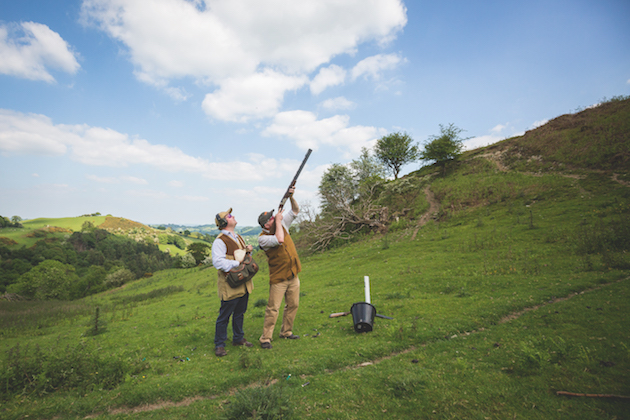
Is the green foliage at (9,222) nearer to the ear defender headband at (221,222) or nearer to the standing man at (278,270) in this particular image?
the ear defender headband at (221,222)

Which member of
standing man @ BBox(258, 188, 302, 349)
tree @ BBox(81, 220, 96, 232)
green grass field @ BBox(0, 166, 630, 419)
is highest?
tree @ BBox(81, 220, 96, 232)

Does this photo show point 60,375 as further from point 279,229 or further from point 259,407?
point 279,229

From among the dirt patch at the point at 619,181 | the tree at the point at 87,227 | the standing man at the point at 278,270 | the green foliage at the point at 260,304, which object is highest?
the tree at the point at 87,227

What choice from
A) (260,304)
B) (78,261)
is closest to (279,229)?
(260,304)

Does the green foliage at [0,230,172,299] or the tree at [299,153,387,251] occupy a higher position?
the tree at [299,153,387,251]

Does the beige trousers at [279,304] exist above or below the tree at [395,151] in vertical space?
below

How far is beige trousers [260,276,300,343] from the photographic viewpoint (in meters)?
6.68

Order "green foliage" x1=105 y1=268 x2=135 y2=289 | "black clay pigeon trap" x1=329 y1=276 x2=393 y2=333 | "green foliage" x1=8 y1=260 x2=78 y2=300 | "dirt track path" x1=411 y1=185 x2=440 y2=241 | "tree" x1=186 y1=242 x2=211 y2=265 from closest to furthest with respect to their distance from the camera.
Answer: "black clay pigeon trap" x1=329 y1=276 x2=393 y2=333
"dirt track path" x1=411 y1=185 x2=440 y2=241
"green foliage" x1=8 y1=260 x2=78 y2=300
"green foliage" x1=105 y1=268 x2=135 y2=289
"tree" x1=186 y1=242 x2=211 y2=265

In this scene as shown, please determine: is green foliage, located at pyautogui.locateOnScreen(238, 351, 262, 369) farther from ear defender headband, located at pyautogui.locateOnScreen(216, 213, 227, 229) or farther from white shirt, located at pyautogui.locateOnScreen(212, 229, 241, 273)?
ear defender headband, located at pyautogui.locateOnScreen(216, 213, 227, 229)

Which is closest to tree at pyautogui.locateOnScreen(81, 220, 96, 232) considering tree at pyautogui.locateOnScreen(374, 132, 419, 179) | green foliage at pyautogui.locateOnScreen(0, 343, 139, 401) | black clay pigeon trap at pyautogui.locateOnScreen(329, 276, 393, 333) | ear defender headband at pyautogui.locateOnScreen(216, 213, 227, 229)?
tree at pyautogui.locateOnScreen(374, 132, 419, 179)

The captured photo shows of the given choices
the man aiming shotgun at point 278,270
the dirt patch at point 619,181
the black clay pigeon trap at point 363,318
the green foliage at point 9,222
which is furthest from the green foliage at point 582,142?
the green foliage at point 9,222

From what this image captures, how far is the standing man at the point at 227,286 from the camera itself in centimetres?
625

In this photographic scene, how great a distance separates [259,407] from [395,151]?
5491cm

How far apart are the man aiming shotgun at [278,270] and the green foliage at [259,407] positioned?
2.76 m
